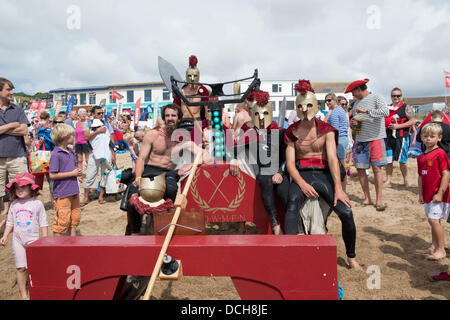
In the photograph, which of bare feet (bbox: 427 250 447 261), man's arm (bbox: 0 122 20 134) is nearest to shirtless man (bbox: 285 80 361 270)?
bare feet (bbox: 427 250 447 261)

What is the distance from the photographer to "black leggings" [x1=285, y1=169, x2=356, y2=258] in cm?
290

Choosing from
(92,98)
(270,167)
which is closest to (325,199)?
(270,167)

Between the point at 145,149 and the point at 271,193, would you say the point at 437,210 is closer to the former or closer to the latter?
the point at 271,193

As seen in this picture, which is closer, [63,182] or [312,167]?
[312,167]

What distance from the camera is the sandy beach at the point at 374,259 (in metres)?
2.69

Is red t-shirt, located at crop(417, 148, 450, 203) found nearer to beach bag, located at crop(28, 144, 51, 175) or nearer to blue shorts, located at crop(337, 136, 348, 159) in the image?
blue shorts, located at crop(337, 136, 348, 159)

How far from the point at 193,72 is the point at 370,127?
266 cm

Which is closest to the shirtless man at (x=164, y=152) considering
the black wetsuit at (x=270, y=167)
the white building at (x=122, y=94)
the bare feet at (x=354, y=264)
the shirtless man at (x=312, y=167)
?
the black wetsuit at (x=270, y=167)

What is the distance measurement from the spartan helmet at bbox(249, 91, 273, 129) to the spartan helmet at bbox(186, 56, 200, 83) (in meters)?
1.50

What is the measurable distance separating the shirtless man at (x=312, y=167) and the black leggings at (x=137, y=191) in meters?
1.16

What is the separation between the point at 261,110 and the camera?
328 centimetres

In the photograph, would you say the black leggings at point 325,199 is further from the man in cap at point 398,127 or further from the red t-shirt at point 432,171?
the man in cap at point 398,127
